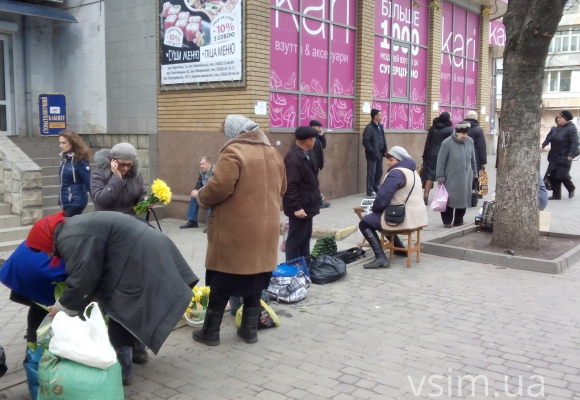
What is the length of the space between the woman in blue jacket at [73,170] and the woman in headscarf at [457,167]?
5.22 metres

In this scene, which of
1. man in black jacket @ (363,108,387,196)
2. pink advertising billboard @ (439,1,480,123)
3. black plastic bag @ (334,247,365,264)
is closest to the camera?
black plastic bag @ (334,247,365,264)

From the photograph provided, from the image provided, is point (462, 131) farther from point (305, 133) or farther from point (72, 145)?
point (72, 145)

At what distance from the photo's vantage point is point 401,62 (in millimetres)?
14859

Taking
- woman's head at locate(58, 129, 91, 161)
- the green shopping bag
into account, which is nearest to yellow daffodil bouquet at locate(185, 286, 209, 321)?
the green shopping bag

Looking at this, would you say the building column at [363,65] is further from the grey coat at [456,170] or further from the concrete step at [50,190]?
the concrete step at [50,190]

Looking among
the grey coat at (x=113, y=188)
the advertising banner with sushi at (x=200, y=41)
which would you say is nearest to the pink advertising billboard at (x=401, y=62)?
the advertising banner with sushi at (x=200, y=41)

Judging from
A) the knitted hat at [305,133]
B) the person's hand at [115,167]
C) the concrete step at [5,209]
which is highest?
the knitted hat at [305,133]

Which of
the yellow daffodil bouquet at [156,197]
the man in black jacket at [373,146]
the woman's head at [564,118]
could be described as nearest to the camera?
the yellow daffodil bouquet at [156,197]

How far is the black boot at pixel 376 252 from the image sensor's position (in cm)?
715

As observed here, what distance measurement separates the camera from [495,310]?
5.66 m

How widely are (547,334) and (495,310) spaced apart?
0.67 metres

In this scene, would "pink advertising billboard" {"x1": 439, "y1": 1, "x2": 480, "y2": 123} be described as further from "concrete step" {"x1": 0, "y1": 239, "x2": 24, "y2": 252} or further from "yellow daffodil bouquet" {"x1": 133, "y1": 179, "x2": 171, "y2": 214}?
"yellow daffodil bouquet" {"x1": 133, "y1": 179, "x2": 171, "y2": 214}

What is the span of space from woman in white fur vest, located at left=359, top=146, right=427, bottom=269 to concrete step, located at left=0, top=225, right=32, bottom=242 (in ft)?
16.4

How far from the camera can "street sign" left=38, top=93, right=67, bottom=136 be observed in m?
12.6
